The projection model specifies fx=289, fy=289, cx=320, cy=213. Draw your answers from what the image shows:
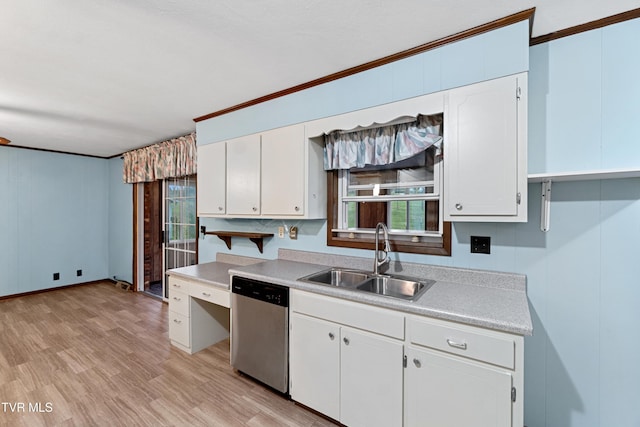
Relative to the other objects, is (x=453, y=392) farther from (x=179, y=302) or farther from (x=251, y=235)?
(x=179, y=302)

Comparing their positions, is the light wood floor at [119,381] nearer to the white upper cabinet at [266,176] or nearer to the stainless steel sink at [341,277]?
the stainless steel sink at [341,277]

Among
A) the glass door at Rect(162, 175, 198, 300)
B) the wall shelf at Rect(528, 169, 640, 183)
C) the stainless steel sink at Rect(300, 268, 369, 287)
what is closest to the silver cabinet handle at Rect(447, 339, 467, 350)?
the stainless steel sink at Rect(300, 268, 369, 287)

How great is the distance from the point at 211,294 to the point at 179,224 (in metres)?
2.07

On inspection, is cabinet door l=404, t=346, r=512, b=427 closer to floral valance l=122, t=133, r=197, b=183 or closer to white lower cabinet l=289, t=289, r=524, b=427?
white lower cabinet l=289, t=289, r=524, b=427

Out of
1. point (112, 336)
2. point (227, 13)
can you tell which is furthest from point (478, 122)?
point (112, 336)

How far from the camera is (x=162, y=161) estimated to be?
411 centimetres

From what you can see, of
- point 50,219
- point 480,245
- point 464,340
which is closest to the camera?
point 464,340

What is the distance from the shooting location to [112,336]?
3209 mm

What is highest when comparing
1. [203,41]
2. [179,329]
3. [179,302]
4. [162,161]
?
[203,41]

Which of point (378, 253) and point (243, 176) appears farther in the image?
point (243, 176)

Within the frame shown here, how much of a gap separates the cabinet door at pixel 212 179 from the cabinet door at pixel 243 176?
0.09 meters

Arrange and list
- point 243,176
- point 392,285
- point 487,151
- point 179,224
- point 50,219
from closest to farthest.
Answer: point 487,151, point 392,285, point 243,176, point 179,224, point 50,219

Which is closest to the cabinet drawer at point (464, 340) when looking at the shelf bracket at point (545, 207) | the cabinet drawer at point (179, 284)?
the shelf bracket at point (545, 207)

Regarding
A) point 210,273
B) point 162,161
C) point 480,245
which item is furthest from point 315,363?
point 162,161
